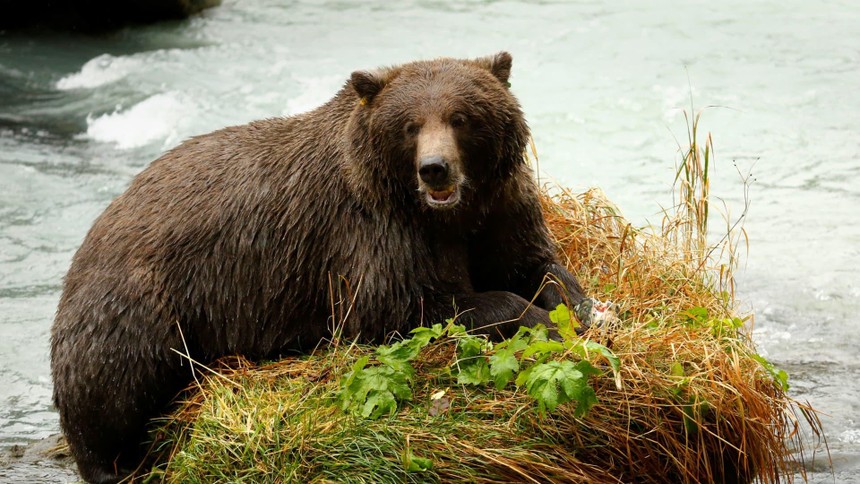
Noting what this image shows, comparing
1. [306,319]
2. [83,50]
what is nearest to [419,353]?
[306,319]

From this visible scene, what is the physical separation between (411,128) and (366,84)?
35 cm

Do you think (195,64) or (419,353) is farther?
(195,64)

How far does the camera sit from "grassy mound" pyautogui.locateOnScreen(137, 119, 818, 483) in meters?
4.63

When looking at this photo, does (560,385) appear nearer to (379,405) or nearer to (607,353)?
(607,353)

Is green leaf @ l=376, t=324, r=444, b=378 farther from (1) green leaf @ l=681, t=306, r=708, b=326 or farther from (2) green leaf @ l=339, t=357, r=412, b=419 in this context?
(1) green leaf @ l=681, t=306, r=708, b=326

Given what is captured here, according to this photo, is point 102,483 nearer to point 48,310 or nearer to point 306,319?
point 306,319

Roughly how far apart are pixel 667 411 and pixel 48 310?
5.76 metres

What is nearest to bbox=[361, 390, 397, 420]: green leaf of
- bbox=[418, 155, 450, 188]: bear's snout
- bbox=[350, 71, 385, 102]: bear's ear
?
bbox=[418, 155, 450, 188]: bear's snout

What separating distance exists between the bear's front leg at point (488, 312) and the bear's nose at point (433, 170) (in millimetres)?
710

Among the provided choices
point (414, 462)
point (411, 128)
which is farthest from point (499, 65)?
point (414, 462)

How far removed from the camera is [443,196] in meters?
4.97

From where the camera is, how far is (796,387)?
666 cm

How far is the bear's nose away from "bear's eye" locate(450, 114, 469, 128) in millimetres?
291

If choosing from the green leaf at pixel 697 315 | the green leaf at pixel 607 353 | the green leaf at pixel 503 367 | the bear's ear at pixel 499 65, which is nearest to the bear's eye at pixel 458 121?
the bear's ear at pixel 499 65
